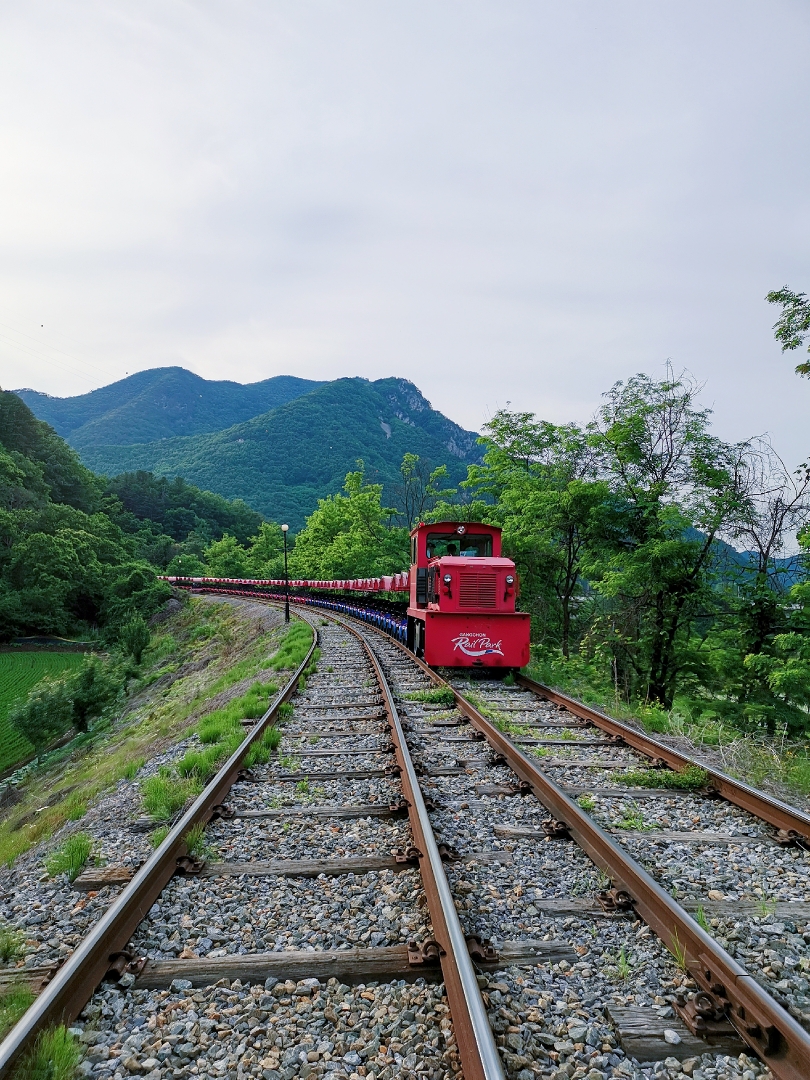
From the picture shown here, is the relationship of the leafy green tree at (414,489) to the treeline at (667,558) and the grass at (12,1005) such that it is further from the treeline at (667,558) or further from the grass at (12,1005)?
the grass at (12,1005)

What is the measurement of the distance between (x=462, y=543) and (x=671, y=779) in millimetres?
7970

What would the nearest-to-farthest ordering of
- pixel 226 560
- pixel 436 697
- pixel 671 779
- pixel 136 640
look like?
pixel 671 779
pixel 436 697
pixel 136 640
pixel 226 560

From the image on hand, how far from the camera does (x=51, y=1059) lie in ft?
7.10

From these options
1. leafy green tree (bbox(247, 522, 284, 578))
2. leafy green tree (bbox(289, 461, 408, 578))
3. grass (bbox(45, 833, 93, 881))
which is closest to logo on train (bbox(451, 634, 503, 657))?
grass (bbox(45, 833, 93, 881))

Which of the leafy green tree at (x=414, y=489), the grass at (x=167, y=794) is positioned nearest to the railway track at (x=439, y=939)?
the grass at (x=167, y=794)

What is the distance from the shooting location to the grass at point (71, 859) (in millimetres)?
3977

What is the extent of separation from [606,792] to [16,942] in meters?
4.14

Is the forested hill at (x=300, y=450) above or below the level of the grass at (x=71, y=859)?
above

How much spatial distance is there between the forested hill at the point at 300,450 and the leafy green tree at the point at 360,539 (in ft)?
194

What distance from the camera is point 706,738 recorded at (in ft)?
25.4

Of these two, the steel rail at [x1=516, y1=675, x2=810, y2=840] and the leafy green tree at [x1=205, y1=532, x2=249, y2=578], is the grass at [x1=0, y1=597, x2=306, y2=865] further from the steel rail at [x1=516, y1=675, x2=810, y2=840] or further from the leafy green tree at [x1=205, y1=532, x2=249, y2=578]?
the leafy green tree at [x1=205, y1=532, x2=249, y2=578]

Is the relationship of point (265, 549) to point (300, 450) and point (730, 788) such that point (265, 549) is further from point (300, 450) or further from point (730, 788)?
point (730, 788)

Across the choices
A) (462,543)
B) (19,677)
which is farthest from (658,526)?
(19,677)

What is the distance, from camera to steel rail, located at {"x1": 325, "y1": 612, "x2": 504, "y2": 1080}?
208 centimetres
